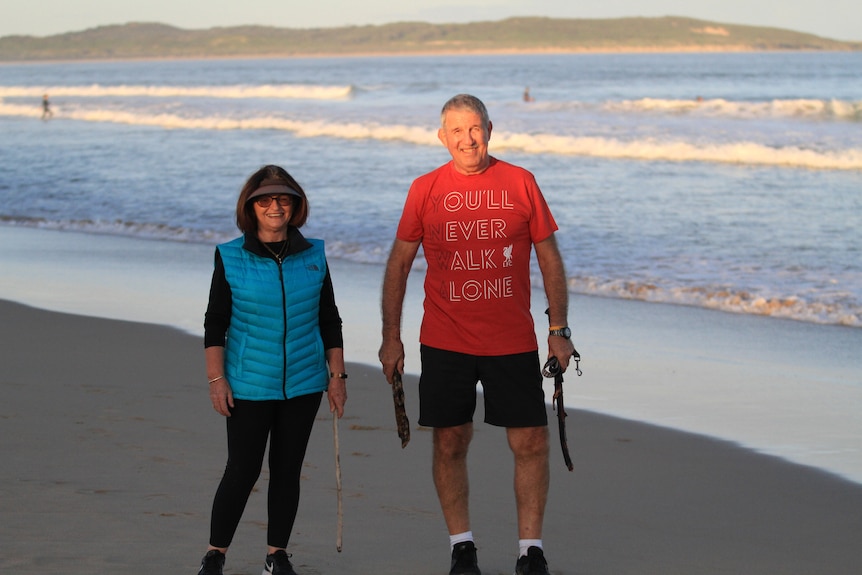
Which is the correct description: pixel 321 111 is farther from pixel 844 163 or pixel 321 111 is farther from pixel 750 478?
pixel 750 478

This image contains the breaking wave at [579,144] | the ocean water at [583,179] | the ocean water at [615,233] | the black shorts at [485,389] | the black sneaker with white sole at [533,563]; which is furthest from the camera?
the breaking wave at [579,144]

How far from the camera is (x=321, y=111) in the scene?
160 ft

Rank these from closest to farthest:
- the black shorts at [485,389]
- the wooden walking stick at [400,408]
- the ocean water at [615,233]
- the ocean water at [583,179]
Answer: the black shorts at [485,389] → the wooden walking stick at [400,408] → the ocean water at [615,233] → the ocean water at [583,179]

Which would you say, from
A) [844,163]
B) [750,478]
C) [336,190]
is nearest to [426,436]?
[750,478]

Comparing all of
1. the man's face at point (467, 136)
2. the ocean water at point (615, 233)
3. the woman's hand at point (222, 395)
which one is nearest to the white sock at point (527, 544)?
the woman's hand at point (222, 395)

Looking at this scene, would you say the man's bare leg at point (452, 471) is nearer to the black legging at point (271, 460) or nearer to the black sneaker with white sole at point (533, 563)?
the black sneaker with white sole at point (533, 563)

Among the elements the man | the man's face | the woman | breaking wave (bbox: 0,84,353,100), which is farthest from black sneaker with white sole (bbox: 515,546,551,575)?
breaking wave (bbox: 0,84,353,100)

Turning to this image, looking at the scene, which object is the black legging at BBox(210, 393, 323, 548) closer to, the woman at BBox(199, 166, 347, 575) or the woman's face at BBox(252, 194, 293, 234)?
the woman at BBox(199, 166, 347, 575)

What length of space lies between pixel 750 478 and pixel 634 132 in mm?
28498

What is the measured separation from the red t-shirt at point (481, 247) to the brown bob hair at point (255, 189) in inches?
15.5

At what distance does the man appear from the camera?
156 inches

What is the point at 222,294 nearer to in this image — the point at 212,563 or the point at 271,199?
the point at 271,199

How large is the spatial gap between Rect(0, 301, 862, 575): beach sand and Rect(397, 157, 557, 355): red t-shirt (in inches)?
34.4

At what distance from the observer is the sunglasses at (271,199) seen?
377cm
